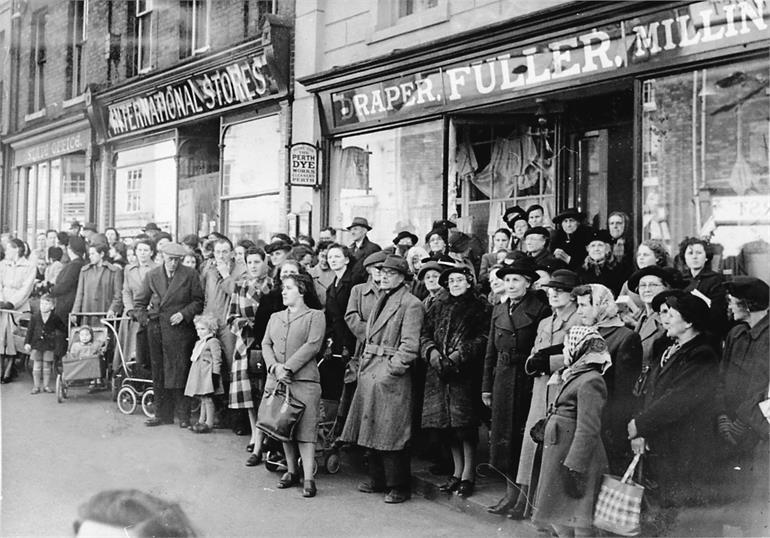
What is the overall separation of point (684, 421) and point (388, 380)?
7.90 feet

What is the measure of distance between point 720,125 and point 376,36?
5.27 meters

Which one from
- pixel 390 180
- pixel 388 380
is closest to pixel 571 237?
pixel 388 380

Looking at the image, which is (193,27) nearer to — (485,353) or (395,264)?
(395,264)

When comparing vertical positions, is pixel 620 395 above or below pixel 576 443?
above

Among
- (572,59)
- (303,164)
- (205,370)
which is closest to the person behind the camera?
(205,370)

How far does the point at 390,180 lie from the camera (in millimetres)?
11594

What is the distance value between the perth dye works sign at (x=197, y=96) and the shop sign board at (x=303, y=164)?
1313mm

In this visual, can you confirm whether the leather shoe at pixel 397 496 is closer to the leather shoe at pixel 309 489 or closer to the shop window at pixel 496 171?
the leather shoe at pixel 309 489

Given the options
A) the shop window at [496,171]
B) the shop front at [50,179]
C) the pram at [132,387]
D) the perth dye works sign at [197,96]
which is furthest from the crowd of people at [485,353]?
the shop front at [50,179]

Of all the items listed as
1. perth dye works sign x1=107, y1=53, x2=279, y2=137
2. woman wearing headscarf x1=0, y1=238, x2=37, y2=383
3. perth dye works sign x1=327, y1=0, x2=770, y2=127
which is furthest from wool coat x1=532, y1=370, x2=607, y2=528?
perth dye works sign x1=107, y1=53, x2=279, y2=137

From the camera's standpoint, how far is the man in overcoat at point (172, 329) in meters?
8.70

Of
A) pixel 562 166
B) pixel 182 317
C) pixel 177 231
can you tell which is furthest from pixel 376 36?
pixel 177 231

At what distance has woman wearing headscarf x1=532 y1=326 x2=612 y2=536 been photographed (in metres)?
4.58

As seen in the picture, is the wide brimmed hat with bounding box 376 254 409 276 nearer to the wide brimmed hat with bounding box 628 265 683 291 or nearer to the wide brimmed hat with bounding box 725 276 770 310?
the wide brimmed hat with bounding box 628 265 683 291
